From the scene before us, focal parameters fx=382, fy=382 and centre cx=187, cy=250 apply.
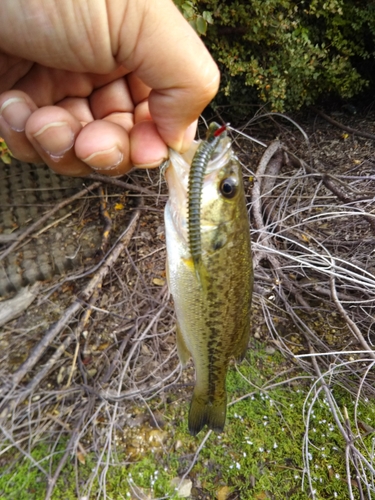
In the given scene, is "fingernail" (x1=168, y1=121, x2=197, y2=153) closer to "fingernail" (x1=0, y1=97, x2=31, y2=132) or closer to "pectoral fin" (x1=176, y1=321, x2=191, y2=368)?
"fingernail" (x1=0, y1=97, x2=31, y2=132)

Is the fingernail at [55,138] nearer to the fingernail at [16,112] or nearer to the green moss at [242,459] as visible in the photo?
the fingernail at [16,112]

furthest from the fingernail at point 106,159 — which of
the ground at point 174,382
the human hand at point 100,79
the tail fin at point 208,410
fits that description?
Result: the ground at point 174,382

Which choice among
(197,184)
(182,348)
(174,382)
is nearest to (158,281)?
(174,382)

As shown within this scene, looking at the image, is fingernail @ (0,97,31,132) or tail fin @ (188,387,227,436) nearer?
fingernail @ (0,97,31,132)

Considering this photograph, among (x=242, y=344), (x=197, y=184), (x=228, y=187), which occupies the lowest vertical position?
(x=242, y=344)

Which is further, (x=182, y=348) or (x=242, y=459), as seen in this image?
(x=242, y=459)

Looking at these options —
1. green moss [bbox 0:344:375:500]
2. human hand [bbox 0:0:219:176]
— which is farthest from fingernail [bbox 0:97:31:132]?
green moss [bbox 0:344:375:500]

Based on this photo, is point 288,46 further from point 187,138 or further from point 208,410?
point 208,410

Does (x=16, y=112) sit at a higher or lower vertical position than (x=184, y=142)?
higher
